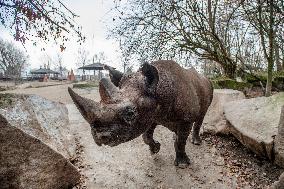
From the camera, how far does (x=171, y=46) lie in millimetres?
12633

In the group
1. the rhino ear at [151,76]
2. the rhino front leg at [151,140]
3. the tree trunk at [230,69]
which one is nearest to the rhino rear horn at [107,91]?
the rhino ear at [151,76]

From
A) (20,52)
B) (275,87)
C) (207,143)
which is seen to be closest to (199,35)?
(275,87)

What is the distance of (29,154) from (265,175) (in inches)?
139

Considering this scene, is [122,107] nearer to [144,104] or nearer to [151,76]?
[144,104]

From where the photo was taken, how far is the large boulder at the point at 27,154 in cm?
412

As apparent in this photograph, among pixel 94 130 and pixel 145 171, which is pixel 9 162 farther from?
pixel 145 171

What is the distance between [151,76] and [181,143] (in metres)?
1.57

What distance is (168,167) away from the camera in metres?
5.51

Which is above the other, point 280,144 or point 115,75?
point 115,75

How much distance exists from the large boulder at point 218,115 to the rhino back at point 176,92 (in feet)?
5.38

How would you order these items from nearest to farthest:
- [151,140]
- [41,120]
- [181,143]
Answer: [41,120], [181,143], [151,140]

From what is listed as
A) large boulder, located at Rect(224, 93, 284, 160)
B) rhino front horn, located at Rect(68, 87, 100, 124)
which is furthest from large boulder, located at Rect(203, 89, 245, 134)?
rhino front horn, located at Rect(68, 87, 100, 124)

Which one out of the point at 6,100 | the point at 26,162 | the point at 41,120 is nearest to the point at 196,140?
the point at 41,120

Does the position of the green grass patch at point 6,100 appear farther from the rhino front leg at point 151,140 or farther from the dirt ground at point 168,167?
the rhino front leg at point 151,140
